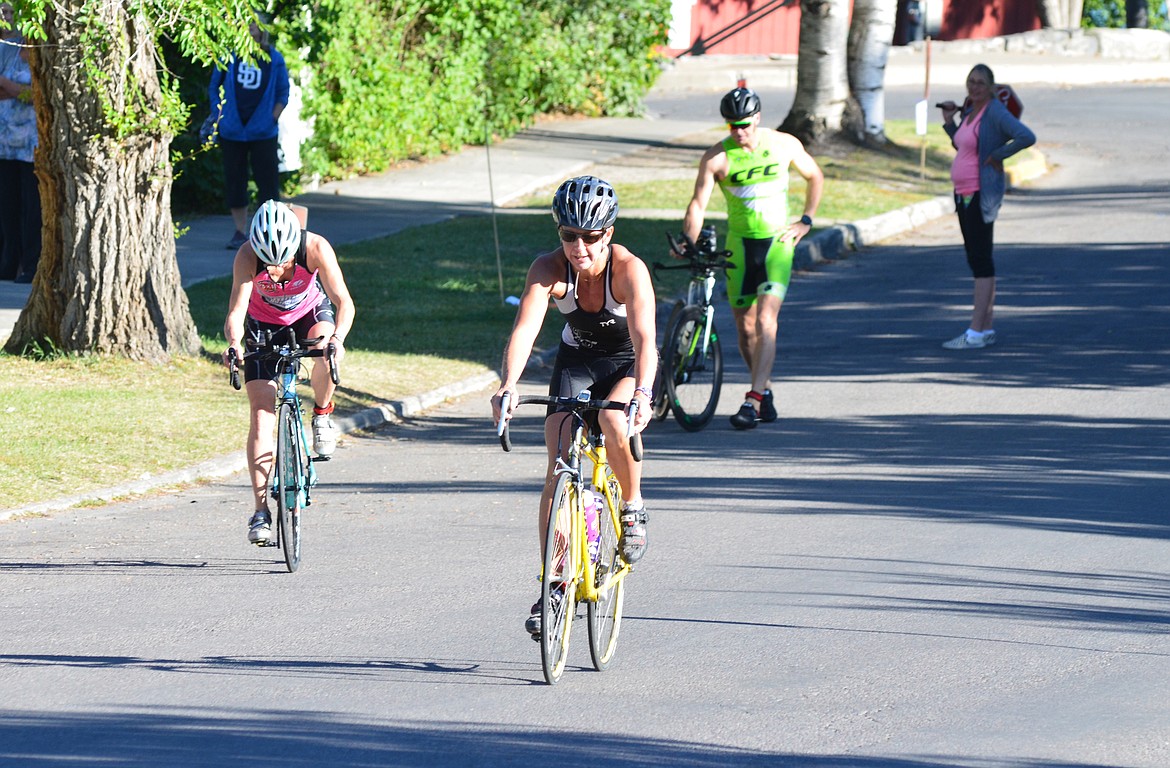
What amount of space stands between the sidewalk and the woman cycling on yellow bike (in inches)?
150

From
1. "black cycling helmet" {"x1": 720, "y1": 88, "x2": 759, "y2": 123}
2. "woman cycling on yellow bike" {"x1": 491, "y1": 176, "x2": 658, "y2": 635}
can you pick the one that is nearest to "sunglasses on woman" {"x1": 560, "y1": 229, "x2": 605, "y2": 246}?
"woman cycling on yellow bike" {"x1": 491, "y1": 176, "x2": 658, "y2": 635}

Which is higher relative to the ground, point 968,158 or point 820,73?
point 968,158

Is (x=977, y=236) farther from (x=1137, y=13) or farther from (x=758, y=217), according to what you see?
(x=1137, y=13)

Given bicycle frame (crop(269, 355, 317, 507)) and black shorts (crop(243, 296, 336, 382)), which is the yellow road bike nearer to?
bicycle frame (crop(269, 355, 317, 507))

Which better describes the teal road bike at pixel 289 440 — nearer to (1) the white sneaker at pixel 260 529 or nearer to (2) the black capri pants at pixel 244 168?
(1) the white sneaker at pixel 260 529

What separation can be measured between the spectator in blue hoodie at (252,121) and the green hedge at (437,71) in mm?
716

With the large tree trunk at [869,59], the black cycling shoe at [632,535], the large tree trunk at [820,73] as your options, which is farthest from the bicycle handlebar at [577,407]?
the large tree trunk at [869,59]

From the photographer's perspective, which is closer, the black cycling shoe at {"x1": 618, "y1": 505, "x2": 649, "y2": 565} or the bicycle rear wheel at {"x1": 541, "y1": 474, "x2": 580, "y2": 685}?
the bicycle rear wheel at {"x1": 541, "y1": 474, "x2": 580, "y2": 685}

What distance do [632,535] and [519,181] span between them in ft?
50.2

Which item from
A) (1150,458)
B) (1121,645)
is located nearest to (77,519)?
(1121,645)

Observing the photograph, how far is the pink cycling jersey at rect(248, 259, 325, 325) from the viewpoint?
308 inches

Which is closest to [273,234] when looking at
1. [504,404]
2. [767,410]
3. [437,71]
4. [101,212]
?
[504,404]

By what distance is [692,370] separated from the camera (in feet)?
35.5

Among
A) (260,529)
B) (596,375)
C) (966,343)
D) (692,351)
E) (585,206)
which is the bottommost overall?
(966,343)
